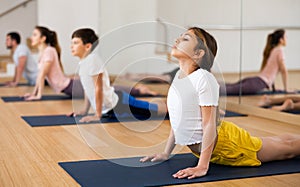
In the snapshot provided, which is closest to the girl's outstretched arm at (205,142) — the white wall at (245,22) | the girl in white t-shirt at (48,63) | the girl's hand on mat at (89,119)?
the girl's hand on mat at (89,119)

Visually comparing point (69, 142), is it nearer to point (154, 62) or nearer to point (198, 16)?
point (198, 16)

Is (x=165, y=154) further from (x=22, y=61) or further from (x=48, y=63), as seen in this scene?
(x=22, y=61)

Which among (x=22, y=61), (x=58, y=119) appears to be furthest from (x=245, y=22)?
(x=22, y=61)

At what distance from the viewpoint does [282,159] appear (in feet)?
9.78

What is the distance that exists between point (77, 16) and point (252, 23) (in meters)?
4.31

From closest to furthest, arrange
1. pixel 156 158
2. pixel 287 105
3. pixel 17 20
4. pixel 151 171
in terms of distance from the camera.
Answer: pixel 151 171 < pixel 156 158 < pixel 287 105 < pixel 17 20

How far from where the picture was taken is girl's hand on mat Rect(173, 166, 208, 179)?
8.44 feet

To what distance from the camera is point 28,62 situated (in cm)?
687

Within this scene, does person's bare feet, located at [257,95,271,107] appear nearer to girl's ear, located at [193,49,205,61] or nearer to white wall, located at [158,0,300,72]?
white wall, located at [158,0,300,72]

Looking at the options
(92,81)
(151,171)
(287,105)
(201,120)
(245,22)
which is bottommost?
(151,171)

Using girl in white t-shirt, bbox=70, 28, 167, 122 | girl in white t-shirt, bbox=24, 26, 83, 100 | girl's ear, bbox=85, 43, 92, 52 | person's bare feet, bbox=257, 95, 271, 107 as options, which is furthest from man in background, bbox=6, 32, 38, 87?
person's bare feet, bbox=257, 95, 271, 107

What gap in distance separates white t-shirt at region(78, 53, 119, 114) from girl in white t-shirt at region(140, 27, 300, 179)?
1.29 metres

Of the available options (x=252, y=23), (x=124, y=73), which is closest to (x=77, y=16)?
(x=124, y=73)

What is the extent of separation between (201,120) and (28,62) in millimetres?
4606
